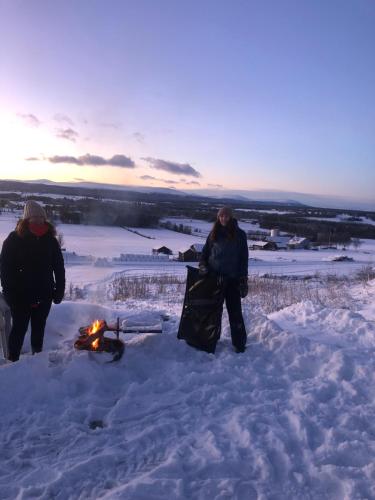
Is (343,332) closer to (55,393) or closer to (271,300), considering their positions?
(55,393)

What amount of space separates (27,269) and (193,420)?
2.56 m

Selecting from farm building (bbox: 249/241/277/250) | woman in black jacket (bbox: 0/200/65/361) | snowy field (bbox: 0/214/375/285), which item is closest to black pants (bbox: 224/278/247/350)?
woman in black jacket (bbox: 0/200/65/361)

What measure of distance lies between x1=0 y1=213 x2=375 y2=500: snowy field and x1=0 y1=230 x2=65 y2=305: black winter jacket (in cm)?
73

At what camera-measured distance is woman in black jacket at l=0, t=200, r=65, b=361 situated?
4.89 m

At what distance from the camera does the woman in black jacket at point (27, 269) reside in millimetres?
4887

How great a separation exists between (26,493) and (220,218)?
3.82 metres

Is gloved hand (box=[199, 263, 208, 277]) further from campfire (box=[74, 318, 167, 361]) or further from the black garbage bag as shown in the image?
campfire (box=[74, 318, 167, 361])

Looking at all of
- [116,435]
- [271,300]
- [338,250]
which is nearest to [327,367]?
[116,435]

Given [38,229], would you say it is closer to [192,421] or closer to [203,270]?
[203,270]

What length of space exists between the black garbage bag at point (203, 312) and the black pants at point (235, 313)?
12 centimetres

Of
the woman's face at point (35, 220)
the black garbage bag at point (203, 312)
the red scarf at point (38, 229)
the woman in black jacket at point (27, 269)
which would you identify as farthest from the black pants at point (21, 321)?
the black garbage bag at point (203, 312)

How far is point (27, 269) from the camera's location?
16.2 ft

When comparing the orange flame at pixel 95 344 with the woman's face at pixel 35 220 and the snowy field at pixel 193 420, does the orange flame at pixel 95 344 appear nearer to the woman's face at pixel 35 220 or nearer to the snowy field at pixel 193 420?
the snowy field at pixel 193 420

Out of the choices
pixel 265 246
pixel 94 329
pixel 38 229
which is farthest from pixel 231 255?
pixel 265 246
